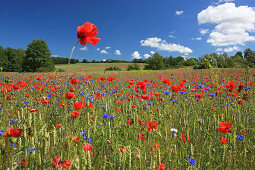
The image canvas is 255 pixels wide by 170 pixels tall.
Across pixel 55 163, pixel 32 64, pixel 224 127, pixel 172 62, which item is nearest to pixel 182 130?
pixel 224 127

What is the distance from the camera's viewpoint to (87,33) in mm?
1309

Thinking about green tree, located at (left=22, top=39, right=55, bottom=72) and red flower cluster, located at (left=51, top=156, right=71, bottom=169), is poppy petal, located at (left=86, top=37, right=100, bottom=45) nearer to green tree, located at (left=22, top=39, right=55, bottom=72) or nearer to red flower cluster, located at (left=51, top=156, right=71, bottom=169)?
red flower cluster, located at (left=51, top=156, right=71, bottom=169)

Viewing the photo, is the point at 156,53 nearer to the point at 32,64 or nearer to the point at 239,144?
the point at 32,64

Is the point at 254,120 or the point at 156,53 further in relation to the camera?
the point at 156,53

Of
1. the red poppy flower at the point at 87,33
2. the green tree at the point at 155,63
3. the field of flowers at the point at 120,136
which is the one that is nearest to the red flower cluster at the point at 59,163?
the field of flowers at the point at 120,136

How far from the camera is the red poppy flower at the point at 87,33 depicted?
1304mm

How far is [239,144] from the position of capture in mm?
2062

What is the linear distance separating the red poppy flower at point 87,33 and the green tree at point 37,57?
4726 cm

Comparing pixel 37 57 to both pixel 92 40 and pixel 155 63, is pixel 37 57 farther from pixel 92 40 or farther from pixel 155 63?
pixel 92 40

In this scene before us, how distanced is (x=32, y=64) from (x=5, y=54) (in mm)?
17837

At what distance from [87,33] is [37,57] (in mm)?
50240

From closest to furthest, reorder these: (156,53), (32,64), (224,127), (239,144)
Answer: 1. (224,127)
2. (239,144)
3. (32,64)
4. (156,53)

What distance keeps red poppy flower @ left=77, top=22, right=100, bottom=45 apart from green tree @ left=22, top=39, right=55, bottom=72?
47265 millimetres

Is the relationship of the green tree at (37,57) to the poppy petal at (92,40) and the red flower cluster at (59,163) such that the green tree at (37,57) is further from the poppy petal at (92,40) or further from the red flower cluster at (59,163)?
the red flower cluster at (59,163)
